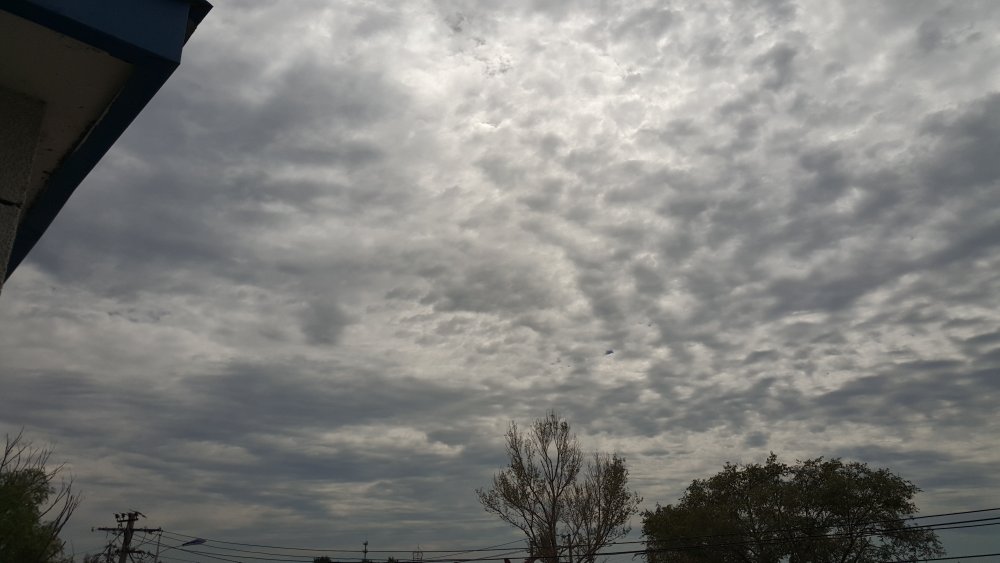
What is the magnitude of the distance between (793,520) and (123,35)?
123 feet

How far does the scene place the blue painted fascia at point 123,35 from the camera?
11.6 feet

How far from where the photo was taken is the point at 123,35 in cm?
372

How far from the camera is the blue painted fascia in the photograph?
3.54 meters

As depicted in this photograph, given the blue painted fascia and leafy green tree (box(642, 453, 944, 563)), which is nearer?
the blue painted fascia

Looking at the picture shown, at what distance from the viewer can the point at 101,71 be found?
3994 mm

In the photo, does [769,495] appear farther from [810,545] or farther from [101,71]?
[101,71]

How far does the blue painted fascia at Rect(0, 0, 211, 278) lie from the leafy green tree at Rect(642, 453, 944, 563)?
3359 cm

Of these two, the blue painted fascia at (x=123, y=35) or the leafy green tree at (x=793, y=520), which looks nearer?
the blue painted fascia at (x=123, y=35)

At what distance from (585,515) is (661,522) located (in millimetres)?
6948

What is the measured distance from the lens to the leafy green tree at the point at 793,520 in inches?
1309

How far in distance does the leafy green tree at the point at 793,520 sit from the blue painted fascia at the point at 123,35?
33.6m

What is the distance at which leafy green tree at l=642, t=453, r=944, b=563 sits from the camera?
33.2 metres

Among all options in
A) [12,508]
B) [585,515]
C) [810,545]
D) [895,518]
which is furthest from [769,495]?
[12,508]

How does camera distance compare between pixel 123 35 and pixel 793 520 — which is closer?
pixel 123 35
